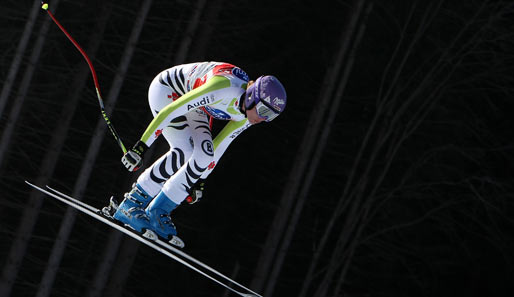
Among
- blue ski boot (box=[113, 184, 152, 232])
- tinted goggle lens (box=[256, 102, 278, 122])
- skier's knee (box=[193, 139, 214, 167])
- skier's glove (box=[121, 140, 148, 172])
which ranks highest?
tinted goggle lens (box=[256, 102, 278, 122])

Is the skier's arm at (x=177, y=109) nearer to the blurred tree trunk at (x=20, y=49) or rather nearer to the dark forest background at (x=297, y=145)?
the dark forest background at (x=297, y=145)

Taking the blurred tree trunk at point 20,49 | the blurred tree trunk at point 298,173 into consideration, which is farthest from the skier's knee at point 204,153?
the blurred tree trunk at point 298,173

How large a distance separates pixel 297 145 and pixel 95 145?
5.84 m

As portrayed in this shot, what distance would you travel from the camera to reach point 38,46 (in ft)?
30.7

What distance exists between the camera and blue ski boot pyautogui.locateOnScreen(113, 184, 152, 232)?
5.38 meters

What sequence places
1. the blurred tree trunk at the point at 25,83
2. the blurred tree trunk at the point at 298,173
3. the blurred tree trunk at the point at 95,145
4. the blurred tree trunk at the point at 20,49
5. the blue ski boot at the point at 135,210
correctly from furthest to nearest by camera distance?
1. the blurred tree trunk at the point at 298,173
2. the blurred tree trunk at the point at 25,83
3. the blurred tree trunk at the point at 95,145
4. the blurred tree trunk at the point at 20,49
5. the blue ski boot at the point at 135,210

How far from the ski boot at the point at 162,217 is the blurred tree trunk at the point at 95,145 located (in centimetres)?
410

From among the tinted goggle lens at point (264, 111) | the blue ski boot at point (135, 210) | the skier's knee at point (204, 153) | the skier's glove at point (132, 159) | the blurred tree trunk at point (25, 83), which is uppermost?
the blurred tree trunk at point (25, 83)

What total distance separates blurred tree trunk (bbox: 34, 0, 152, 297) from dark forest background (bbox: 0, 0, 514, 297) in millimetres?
26

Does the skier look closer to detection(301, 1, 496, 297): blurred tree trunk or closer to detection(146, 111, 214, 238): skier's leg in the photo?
detection(146, 111, 214, 238): skier's leg

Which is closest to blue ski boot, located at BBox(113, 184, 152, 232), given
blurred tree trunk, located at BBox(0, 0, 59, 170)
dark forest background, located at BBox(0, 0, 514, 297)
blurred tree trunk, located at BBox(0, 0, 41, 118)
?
dark forest background, located at BBox(0, 0, 514, 297)

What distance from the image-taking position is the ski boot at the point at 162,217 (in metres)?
5.43

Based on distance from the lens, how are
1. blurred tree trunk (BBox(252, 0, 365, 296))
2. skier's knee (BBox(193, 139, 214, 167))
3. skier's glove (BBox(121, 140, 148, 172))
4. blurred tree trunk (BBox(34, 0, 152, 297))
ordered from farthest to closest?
blurred tree trunk (BBox(252, 0, 365, 296)) → blurred tree trunk (BBox(34, 0, 152, 297)) → skier's knee (BBox(193, 139, 214, 167)) → skier's glove (BBox(121, 140, 148, 172))

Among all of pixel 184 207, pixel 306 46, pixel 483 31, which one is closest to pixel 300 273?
pixel 184 207
